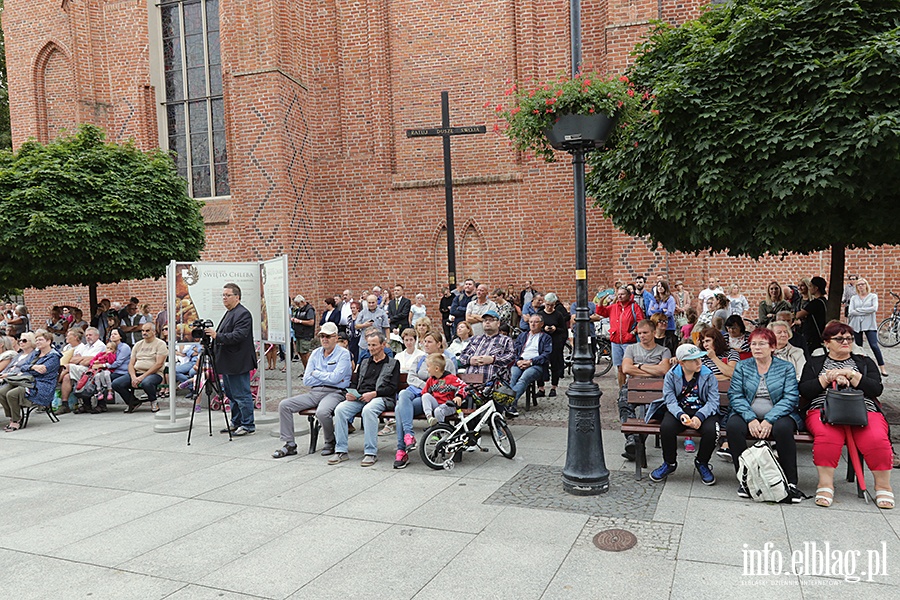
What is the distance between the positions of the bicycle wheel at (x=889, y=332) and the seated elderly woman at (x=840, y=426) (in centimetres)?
1099

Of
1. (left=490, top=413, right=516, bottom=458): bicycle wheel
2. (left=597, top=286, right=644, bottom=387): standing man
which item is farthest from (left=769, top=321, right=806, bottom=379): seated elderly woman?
(left=597, top=286, right=644, bottom=387): standing man

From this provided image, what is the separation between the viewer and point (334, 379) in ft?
24.6

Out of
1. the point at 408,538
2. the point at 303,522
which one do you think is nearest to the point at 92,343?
the point at 303,522

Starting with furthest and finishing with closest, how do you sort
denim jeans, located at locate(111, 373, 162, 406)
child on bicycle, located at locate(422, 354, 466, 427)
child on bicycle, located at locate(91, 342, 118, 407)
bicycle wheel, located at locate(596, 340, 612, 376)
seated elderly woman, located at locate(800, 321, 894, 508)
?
bicycle wheel, located at locate(596, 340, 612, 376)
child on bicycle, located at locate(91, 342, 118, 407)
denim jeans, located at locate(111, 373, 162, 406)
child on bicycle, located at locate(422, 354, 466, 427)
seated elderly woman, located at locate(800, 321, 894, 508)

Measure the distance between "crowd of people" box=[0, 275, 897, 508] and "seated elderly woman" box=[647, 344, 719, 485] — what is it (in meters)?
0.01

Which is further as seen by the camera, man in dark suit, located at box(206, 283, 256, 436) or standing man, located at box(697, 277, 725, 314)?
standing man, located at box(697, 277, 725, 314)

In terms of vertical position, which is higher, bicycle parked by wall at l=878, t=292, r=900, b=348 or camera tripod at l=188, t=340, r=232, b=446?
camera tripod at l=188, t=340, r=232, b=446

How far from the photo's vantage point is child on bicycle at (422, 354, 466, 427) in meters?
6.88

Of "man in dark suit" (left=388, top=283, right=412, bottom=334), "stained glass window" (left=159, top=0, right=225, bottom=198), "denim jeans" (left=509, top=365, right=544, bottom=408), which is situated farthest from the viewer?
"stained glass window" (left=159, top=0, right=225, bottom=198)

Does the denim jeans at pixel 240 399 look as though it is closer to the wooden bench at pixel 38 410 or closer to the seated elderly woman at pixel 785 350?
the wooden bench at pixel 38 410

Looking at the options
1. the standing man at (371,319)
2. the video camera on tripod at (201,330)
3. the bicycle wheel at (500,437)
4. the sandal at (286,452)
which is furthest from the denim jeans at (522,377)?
the standing man at (371,319)

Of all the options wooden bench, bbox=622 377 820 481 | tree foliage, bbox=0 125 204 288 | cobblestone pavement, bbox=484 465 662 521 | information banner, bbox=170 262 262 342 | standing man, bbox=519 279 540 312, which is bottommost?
cobblestone pavement, bbox=484 465 662 521

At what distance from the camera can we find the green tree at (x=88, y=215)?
41.0 feet

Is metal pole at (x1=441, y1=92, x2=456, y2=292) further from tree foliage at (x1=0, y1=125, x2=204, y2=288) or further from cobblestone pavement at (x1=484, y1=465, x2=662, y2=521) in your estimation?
cobblestone pavement at (x1=484, y1=465, x2=662, y2=521)
